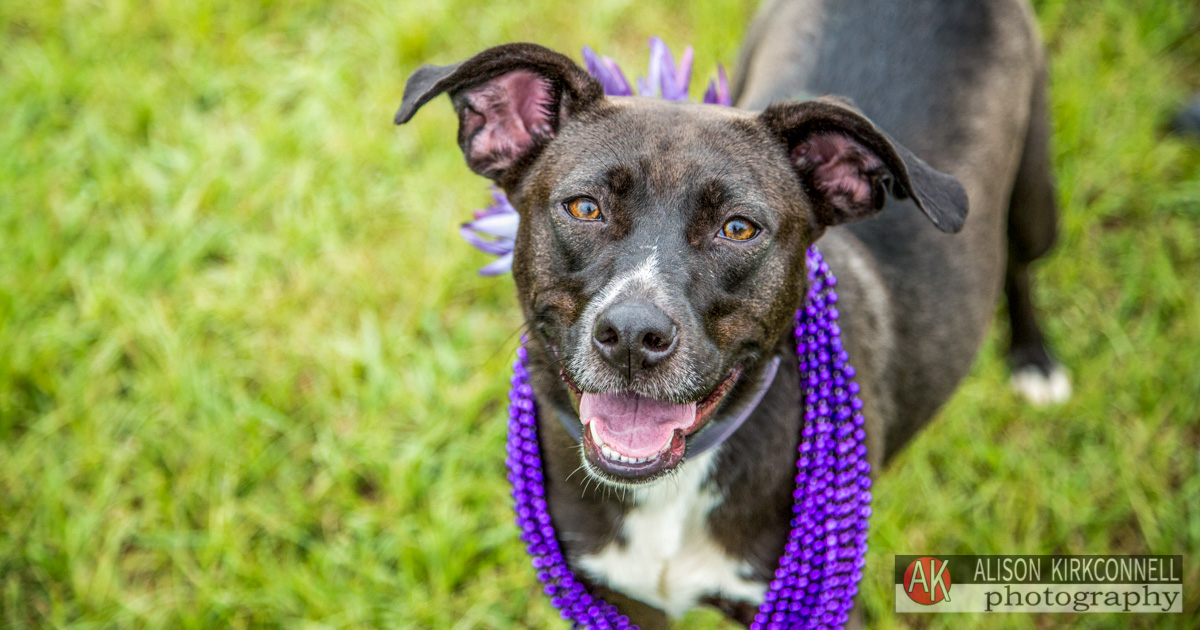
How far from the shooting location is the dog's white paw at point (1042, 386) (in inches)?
181

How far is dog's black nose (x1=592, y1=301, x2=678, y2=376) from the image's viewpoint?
232 cm

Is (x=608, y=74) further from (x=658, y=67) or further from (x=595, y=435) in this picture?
(x=595, y=435)

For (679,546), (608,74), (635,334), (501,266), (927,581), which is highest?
(608,74)

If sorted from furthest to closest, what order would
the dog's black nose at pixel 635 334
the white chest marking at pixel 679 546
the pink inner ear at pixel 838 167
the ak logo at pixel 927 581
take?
the ak logo at pixel 927 581 < the white chest marking at pixel 679 546 < the pink inner ear at pixel 838 167 < the dog's black nose at pixel 635 334

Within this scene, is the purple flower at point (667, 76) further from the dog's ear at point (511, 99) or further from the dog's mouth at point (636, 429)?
the dog's mouth at point (636, 429)

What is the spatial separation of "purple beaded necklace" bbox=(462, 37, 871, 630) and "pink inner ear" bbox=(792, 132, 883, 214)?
23 cm

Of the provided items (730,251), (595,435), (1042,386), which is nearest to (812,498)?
(595,435)

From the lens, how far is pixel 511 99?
285 centimetres

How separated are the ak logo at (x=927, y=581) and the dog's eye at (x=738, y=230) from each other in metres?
1.95

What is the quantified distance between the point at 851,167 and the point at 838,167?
4cm

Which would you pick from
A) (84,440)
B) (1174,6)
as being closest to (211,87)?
Result: (84,440)

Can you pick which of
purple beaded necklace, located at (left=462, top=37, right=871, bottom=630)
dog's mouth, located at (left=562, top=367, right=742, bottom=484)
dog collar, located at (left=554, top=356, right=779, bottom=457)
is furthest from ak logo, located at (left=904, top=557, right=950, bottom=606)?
dog's mouth, located at (left=562, top=367, right=742, bottom=484)

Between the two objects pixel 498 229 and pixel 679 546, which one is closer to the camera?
pixel 679 546

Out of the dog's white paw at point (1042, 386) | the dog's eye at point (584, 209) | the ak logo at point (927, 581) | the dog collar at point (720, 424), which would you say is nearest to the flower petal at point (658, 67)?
the dog's eye at point (584, 209)
